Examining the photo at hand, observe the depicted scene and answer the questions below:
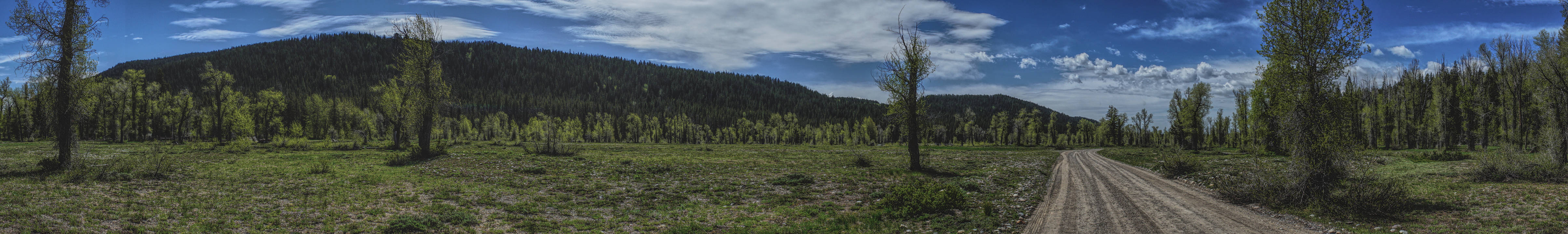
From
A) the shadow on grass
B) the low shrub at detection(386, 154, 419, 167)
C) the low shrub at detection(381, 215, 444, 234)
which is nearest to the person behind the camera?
the low shrub at detection(381, 215, 444, 234)

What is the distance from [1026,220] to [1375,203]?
319 inches

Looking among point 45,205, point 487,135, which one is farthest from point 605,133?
point 45,205

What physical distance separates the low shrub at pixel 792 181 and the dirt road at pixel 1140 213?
844 centimetres

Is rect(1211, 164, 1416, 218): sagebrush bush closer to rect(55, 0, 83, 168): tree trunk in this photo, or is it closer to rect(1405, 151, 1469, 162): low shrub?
rect(1405, 151, 1469, 162): low shrub

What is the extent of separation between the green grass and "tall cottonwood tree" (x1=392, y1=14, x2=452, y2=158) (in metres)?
3.60

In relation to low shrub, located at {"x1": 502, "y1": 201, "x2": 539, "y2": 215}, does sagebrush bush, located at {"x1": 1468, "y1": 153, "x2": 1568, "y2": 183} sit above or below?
above

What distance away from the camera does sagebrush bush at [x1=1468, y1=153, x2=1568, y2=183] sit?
694 inches

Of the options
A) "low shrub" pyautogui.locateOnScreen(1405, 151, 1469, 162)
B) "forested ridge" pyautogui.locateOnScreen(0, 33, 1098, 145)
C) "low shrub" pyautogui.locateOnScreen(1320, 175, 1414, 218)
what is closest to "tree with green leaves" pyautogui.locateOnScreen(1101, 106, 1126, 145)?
"forested ridge" pyautogui.locateOnScreen(0, 33, 1098, 145)

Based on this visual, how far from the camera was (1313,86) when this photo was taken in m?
14.3

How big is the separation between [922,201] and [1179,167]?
57.5 ft

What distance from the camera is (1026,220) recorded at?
41.8ft

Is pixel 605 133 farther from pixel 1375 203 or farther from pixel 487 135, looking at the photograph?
pixel 1375 203

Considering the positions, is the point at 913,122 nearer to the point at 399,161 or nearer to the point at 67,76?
the point at 399,161

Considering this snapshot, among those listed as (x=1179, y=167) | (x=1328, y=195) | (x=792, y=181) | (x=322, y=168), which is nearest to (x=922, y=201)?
(x=792, y=181)
